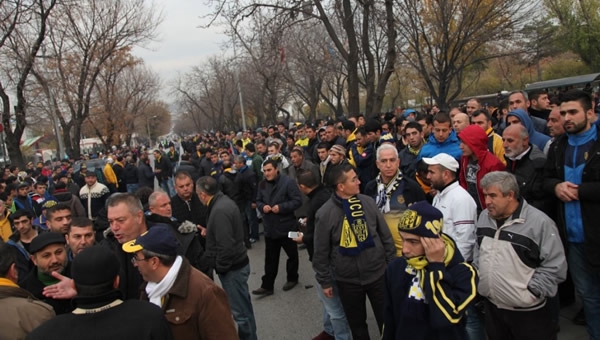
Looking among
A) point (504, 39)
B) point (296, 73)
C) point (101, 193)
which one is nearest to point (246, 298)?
point (101, 193)

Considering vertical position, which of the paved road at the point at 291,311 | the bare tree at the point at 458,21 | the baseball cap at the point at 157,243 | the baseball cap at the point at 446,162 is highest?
the bare tree at the point at 458,21

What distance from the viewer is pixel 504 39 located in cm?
1855

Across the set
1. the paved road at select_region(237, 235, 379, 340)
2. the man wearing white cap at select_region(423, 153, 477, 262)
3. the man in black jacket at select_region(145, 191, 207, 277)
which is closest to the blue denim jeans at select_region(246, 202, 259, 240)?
the paved road at select_region(237, 235, 379, 340)

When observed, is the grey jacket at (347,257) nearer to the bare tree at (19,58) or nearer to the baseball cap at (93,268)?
the baseball cap at (93,268)

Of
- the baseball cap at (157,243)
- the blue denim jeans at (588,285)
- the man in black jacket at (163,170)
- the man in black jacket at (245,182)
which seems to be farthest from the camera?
the man in black jacket at (163,170)

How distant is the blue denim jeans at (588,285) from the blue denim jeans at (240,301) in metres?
3.09

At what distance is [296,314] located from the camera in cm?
545

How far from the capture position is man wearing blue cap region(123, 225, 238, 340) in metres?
2.64

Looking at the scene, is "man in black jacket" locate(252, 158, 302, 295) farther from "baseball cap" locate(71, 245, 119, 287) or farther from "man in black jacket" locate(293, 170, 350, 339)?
"baseball cap" locate(71, 245, 119, 287)

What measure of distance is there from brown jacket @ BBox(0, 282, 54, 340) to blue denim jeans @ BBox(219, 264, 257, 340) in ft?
6.39

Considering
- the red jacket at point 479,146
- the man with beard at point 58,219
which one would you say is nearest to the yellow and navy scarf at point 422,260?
the red jacket at point 479,146

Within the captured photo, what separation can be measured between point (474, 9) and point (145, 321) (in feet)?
58.5

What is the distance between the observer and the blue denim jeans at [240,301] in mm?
4422

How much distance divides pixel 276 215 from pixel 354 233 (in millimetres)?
2550
